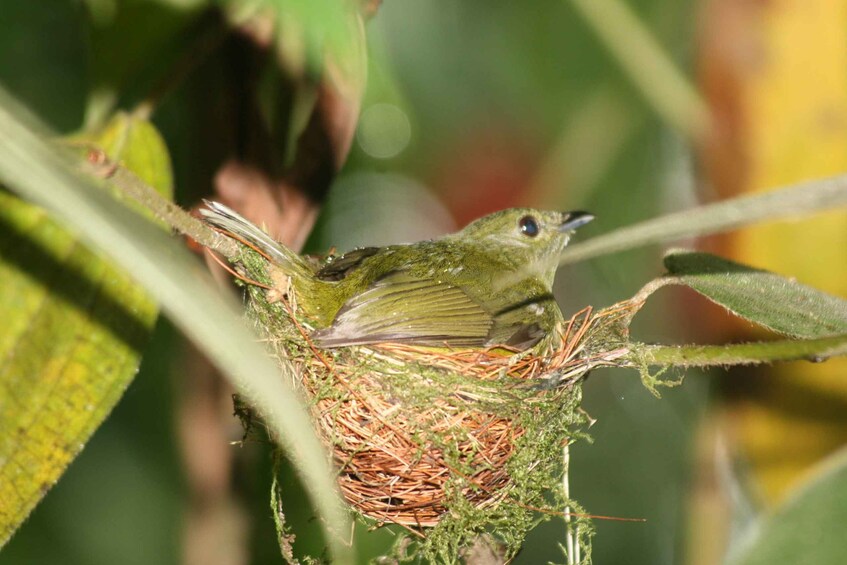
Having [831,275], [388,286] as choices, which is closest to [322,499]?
[388,286]

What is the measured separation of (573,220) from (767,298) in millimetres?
1828

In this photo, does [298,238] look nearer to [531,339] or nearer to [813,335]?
[531,339]

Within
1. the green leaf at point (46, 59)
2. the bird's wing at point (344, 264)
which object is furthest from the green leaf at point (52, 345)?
the green leaf at point (46, 59)

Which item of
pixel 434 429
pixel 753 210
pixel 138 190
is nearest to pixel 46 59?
pixel 434 429

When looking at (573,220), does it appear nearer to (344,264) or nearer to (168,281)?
(344,264)

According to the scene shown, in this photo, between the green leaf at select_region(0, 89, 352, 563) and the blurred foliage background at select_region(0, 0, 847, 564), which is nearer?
the green leaf at select_region(0, 89, 352, 563)

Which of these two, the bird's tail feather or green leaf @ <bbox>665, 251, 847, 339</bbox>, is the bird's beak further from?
green leaf @ <bbox>665, 251, 847, 339</bbox>

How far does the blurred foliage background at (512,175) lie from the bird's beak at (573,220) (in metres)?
0.50

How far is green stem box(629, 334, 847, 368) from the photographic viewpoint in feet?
5.06

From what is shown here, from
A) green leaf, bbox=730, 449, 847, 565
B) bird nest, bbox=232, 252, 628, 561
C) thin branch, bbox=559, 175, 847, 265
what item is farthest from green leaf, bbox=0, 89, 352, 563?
bird nest, bbox=232, 252, 628, 561

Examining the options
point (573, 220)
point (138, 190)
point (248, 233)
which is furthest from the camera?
point (573, 220)

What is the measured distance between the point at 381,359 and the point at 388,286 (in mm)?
327

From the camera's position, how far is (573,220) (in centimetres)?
379

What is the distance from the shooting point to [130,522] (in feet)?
19.6
